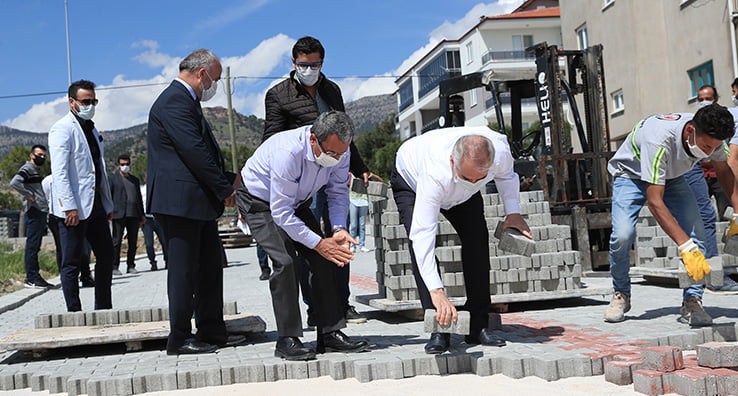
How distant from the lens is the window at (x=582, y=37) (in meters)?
30.2

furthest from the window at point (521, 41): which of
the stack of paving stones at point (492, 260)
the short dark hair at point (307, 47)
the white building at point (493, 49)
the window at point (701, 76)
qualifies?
the short dark hair at point (307, 47)

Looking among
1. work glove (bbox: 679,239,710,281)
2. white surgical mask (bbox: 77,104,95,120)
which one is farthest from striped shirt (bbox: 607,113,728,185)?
white surgical mask (bbox: 77,104,95,120)

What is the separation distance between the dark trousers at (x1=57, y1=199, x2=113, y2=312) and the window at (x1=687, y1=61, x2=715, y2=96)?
20029 mm

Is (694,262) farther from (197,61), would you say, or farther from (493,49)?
(493,49)

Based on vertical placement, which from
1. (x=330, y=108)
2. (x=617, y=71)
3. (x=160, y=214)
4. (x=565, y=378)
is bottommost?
(x=565, y=378)

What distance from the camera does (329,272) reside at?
15.6 ft

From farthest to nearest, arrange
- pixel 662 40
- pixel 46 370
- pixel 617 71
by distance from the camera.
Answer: pixel 617 71 < pixel 662 40 < pixel 46 370

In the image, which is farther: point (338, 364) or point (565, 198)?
point (565, 198)

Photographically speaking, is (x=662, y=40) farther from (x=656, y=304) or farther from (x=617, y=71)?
(x=656, y=304)

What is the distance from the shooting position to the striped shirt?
5.09 m

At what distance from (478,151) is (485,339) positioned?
1.37 meters

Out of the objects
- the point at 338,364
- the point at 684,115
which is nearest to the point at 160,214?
the point at 338,364

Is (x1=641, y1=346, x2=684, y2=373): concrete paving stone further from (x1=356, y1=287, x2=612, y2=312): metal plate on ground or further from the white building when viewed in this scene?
the white building

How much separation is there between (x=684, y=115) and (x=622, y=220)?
90 centimetres
